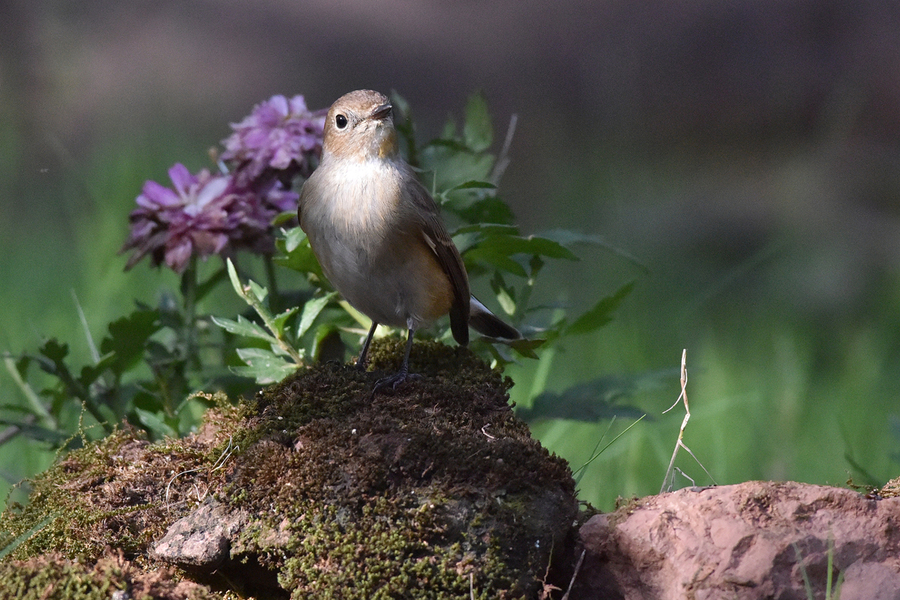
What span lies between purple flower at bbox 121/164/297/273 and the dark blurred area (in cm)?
314

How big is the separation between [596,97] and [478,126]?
5.08 metres

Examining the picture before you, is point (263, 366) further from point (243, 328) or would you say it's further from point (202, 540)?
point (202, 540)

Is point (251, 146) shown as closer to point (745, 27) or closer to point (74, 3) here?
point (745, 27)

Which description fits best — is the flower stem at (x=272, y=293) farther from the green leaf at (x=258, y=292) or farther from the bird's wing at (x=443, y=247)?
the bird's wing at (x=443, y=247)

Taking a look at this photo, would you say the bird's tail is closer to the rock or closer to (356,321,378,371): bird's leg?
(356,321,378,371): bird's leg

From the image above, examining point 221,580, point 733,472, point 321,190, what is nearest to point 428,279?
point 321,190

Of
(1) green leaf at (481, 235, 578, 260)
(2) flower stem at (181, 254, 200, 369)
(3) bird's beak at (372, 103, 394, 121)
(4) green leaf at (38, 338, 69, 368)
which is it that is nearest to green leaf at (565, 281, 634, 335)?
(1) green leaf at (481, 235, 578, 260)

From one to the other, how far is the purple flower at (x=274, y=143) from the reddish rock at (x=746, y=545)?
6.73ft

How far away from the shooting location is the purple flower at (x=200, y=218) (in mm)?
3543

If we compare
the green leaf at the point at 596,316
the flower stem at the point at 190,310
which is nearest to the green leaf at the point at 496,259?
the green leaf at the point at 596,316

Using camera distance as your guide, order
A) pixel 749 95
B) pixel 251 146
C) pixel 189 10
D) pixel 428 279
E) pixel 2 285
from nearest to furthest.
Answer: pixel 428 279
pixel 251 146
pixel 2 285
pixel 749 95
pixel 189 10

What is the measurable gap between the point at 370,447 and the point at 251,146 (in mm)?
1762

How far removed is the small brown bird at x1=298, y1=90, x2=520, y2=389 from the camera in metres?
3.13

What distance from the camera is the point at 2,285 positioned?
6.05 meters
